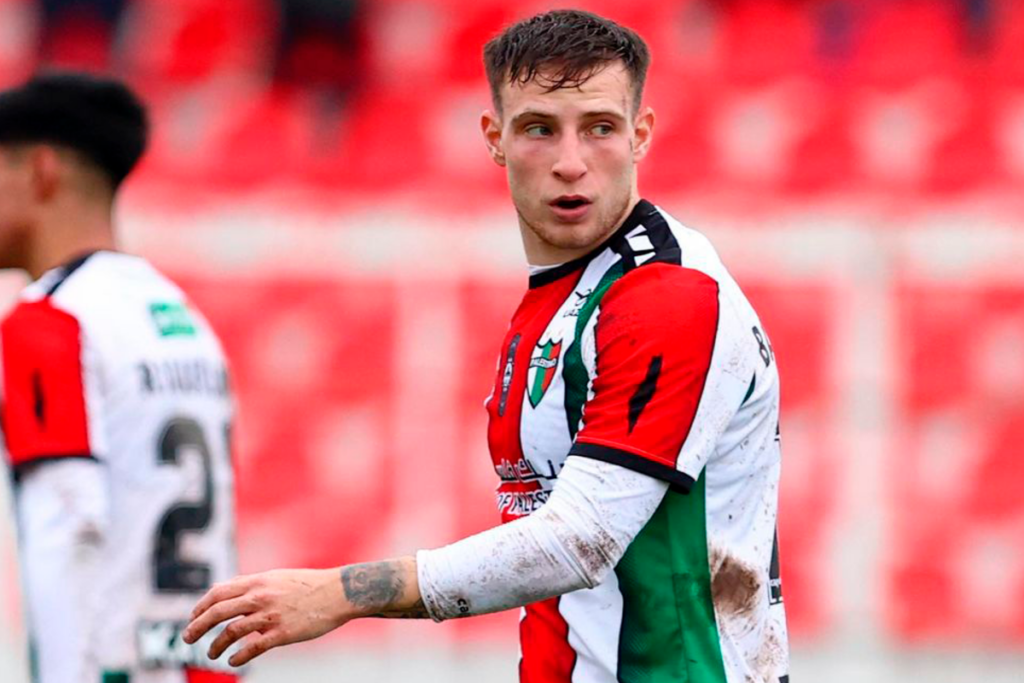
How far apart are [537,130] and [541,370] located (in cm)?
43

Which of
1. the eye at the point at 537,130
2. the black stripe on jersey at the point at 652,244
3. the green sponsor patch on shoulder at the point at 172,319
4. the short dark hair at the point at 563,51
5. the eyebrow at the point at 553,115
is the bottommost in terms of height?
the green sponsor patch on shoulder at the point at 172,319

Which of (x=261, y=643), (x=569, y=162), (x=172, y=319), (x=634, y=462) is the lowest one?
(x=261, y=643)

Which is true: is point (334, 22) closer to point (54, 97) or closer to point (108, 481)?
point (54, 97)

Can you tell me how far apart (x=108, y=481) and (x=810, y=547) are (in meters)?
5.69

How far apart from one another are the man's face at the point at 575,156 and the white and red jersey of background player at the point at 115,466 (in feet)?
4.29

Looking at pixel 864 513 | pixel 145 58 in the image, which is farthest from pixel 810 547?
pixel 145 58

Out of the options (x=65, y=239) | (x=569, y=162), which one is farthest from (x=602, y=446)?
(x=65, y=239)

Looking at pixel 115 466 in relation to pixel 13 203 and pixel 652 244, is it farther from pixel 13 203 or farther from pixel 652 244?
pixel 652 244

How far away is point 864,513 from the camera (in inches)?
358

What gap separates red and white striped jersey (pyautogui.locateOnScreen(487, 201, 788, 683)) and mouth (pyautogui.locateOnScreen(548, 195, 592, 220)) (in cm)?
8

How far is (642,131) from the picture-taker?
3240 mm

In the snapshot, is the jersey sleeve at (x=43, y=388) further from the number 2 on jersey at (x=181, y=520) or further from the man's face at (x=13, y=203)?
the man's face at (x=13, y=203)

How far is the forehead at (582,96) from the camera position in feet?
10.2

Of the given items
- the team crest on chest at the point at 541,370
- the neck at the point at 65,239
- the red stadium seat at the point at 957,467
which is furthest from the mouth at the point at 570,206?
the red stadium seat at the point at 957,467
